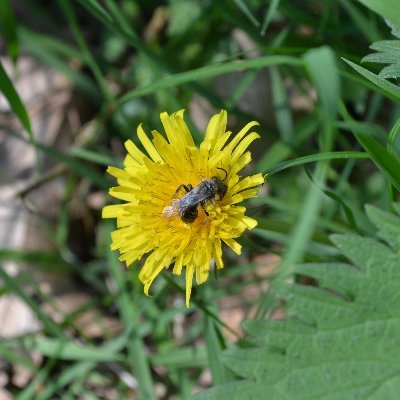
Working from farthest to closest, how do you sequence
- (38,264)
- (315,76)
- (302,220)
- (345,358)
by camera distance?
(38,264) < (345,358) < (302,220) < (315,76)

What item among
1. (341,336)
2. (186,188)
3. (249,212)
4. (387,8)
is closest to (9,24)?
(186,188)

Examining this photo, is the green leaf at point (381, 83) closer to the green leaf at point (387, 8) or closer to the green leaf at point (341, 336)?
the green leaf at point (387, 8)

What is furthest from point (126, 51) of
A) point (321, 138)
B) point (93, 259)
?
point (321, 138)

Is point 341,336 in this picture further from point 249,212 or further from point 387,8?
point 387,8

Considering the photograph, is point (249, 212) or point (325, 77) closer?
point (325, 77)

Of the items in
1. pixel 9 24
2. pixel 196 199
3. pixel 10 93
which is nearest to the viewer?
pixel 196 199

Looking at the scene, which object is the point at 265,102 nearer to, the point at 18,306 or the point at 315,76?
the point at 18,306

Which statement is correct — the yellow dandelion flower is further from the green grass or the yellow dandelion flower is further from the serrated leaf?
the serrated leaf
